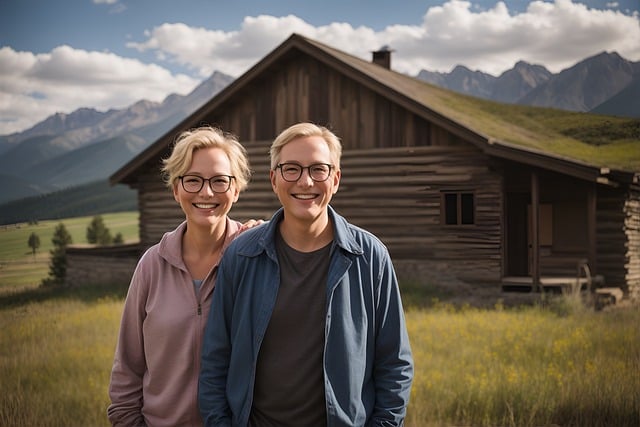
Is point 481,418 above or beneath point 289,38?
beneath

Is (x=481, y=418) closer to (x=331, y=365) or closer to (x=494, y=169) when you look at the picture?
(x=331, y=365)

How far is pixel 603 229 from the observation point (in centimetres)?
1348

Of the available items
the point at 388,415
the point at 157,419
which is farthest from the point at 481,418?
the point at 157,419

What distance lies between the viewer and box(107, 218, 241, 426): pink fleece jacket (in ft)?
10.1

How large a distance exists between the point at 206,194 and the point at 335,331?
2.99 feet

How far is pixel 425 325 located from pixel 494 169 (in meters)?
5.28

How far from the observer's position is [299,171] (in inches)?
116

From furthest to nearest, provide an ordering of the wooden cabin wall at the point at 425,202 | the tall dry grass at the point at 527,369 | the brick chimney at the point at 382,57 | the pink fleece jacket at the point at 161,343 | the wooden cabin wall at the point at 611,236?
1. the brick chimney at the point at 382,57
2. the wooden cabin wall at the point at 425,202
3. the wooden cabin wall at the point at 611,236
4. the tall dry grass at the point at 527,369
5. the pink fleece jacket at the point at 161,343

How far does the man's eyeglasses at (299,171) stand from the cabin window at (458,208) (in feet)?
38.0

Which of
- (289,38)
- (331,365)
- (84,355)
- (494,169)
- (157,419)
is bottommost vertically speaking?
(84,355)

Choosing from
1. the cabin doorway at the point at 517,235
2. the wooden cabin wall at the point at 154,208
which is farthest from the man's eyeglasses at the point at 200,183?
the wooden cabin wall at the point at 154,208

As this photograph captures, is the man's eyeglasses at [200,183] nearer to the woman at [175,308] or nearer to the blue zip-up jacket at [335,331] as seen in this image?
the woman at [175,308]

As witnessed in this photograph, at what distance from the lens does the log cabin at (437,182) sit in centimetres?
1327

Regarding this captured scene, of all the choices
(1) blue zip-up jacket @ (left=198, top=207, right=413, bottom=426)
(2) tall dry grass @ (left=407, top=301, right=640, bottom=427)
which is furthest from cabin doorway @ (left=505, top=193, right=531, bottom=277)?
(1) blue zip-up jacket @ (left=198, top=207, right=413, bottom=426)
